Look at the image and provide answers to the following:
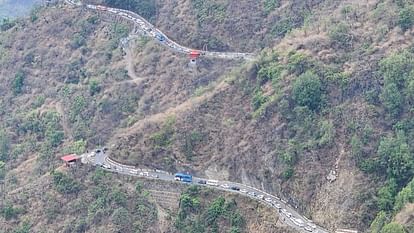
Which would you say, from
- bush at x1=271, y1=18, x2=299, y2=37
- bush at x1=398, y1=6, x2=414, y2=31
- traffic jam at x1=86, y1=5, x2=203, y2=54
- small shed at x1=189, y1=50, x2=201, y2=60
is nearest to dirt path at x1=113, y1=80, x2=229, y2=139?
small shed at x1=189, y1=50, x2=201, y2=60

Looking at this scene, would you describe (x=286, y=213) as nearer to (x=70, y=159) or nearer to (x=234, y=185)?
(x=234, y=185)

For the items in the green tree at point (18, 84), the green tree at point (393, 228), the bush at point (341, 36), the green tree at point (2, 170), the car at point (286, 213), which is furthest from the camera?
the green tree at point (18, 84)

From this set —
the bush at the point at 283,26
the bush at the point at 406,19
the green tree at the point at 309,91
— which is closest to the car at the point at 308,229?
the green tree at the point at 309,91

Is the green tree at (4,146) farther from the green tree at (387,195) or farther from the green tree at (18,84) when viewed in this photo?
the green tree at (387,195)

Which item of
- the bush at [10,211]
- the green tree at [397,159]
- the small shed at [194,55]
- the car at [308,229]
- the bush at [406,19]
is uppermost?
the bush at [406,19]

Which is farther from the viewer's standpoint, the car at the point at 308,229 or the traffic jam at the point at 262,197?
the traffic jam at the point at 262,197

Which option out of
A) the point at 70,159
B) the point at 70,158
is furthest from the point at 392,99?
the point at 70,158

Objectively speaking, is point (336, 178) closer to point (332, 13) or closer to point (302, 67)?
point (302, 67)
